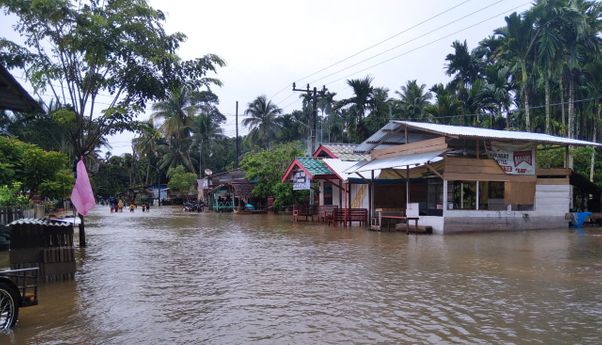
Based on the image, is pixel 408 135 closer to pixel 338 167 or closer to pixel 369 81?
pixel 338 167

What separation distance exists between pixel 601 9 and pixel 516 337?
4009 centimetres

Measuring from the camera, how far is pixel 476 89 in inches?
1635

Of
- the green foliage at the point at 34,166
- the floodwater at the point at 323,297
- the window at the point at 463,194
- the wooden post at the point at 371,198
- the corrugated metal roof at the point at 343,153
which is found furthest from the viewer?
the corrugated metal roof at the point at 343,153

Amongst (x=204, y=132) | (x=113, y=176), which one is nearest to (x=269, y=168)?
(x=204, y=132)

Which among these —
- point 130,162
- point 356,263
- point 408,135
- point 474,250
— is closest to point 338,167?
point 408,135

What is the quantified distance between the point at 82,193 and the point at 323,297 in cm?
853

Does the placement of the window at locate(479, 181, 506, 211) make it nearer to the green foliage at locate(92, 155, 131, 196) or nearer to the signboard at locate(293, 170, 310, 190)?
the signboard at locate(293, 170, 310, 190)

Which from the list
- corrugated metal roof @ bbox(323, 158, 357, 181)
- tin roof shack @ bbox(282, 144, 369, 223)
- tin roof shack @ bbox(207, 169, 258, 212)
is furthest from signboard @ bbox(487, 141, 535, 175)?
tin roof shack @ bbox(207, 169, 258, 212)

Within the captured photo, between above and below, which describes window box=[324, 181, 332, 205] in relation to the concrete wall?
above

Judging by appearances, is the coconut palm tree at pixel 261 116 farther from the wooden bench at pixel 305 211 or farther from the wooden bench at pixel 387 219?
the wooden bench at pixel 387 219

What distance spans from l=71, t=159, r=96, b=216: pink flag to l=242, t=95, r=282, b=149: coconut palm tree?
46.9m

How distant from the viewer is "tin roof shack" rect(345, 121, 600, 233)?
19281 millimetres

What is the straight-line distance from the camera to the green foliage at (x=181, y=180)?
188ft

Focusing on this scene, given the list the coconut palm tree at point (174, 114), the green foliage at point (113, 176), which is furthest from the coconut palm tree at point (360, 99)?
the green foliage at point (113, 176)
